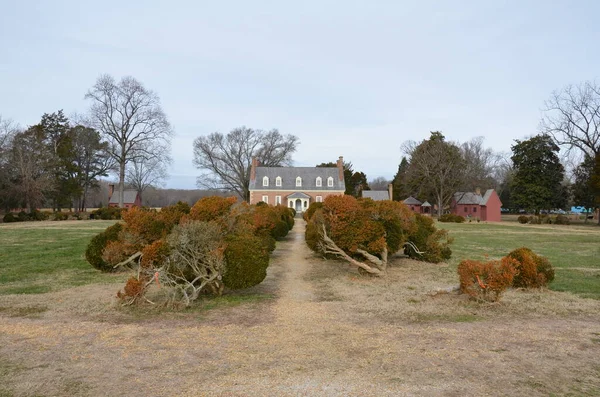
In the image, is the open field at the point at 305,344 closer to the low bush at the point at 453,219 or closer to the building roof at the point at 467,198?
the low bush at the point at 453,219

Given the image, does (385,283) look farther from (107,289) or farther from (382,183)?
(382,183)

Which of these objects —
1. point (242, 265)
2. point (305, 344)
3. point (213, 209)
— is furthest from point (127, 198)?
point (305, 344)

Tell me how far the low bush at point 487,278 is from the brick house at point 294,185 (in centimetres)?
5159

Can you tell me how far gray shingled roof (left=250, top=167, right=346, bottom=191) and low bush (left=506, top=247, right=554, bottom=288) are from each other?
51.7 metres

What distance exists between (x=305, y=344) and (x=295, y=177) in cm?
5746

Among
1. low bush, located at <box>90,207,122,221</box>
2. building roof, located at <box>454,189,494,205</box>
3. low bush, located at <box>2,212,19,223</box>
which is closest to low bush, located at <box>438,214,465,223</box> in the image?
building roof, located at <box>454,189,494,205</box>

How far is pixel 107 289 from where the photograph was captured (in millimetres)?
10227

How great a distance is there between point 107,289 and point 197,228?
10.9ft

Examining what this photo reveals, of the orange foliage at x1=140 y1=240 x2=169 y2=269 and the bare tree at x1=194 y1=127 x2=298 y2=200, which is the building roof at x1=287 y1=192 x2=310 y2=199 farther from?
the orange foliage at x1=140 y1=240 x2=169 y2=269

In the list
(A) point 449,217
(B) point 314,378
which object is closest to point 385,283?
(B) point 314,378

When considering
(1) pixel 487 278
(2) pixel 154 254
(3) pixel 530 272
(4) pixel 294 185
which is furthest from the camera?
(4) pixel 294 185

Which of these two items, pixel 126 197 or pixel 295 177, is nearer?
pixel 295 177

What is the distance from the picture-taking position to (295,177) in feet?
208

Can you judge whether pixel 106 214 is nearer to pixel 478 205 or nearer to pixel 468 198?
pixel 478 205
